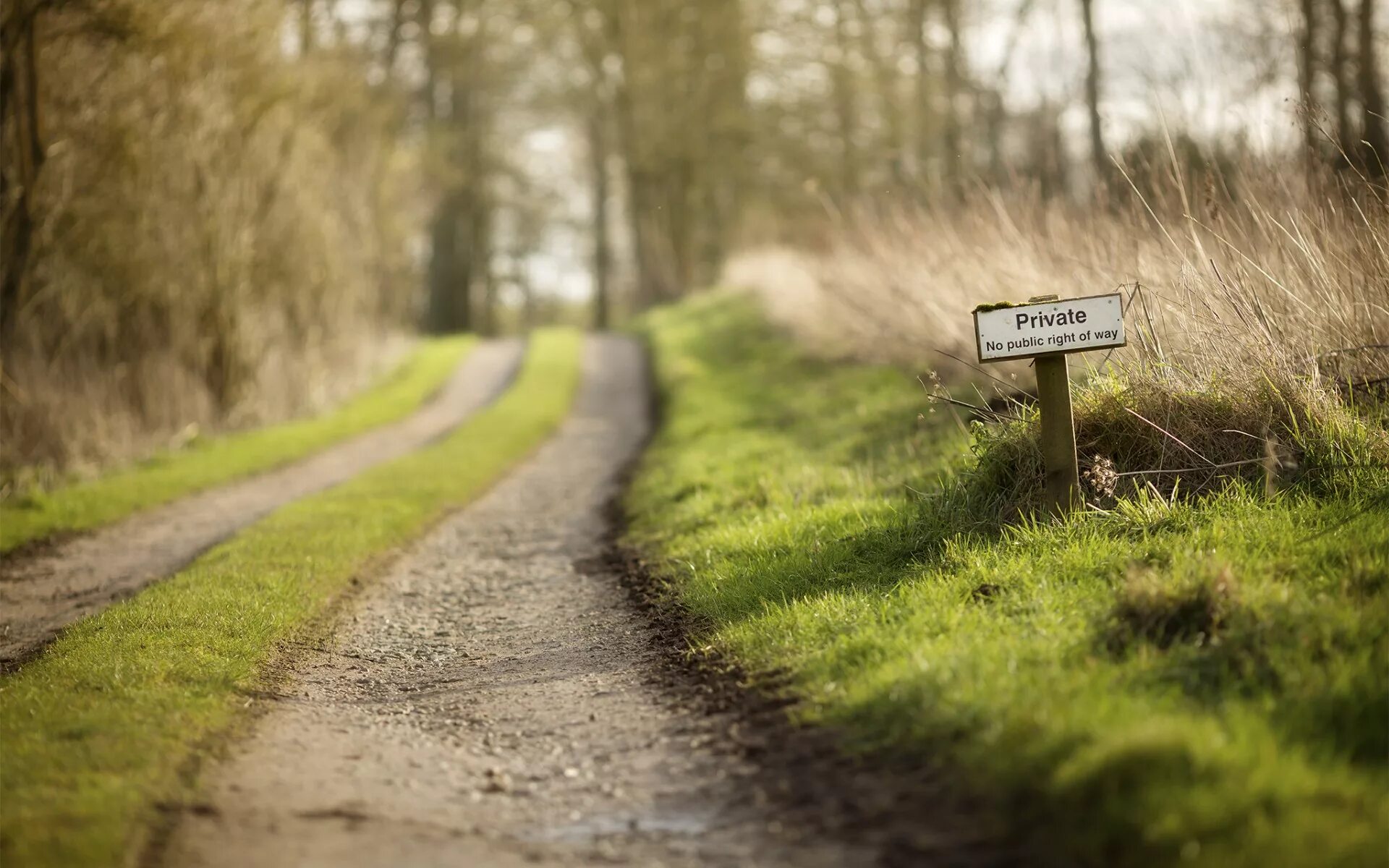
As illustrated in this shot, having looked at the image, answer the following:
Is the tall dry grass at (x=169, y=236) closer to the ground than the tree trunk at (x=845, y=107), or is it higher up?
closer to the ground

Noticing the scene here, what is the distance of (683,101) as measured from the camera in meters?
32.5

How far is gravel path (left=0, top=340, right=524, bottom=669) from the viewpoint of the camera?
7.35 m

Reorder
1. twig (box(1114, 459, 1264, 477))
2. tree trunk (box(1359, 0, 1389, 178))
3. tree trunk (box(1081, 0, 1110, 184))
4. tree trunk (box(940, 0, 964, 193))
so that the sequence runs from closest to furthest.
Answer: twig (box(1114, 459, 1264, 477))
tree trunk (box(1359, 0, 1389, 178))
tree trunk (box(1081, 0, 1110, 184))
tree trunk (box(940, 0, 964, 193))

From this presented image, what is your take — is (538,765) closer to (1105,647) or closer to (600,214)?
(1105,647)

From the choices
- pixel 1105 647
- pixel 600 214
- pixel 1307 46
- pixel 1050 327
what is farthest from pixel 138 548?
pixel 600 214

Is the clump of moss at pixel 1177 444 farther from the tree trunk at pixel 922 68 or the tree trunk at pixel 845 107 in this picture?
the tree trunk at pixel 845 107

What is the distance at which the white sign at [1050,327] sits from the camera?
232 inches

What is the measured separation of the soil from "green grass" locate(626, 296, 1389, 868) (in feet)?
0.91

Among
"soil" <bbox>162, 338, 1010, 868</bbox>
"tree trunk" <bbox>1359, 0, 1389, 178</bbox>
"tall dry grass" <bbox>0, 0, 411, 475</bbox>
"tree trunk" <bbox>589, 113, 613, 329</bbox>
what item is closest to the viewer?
"soil" <bbox>162, 338, 1010, 868</bbox>

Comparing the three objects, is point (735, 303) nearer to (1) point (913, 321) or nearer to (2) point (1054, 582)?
(1) point (913, 321)

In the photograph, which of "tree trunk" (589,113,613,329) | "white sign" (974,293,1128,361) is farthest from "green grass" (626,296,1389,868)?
"tree trunk" (589,113,613,329)

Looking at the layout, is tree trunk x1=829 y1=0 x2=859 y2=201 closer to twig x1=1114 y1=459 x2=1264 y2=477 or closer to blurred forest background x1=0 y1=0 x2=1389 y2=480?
blurred forest background x1=0 y1=0 x2=1389 y2=480

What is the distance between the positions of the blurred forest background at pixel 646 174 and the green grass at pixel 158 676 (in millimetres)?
5405

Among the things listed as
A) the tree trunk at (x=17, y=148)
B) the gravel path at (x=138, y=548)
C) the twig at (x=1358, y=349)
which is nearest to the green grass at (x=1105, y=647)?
the twig at (x=1358, y=349)
